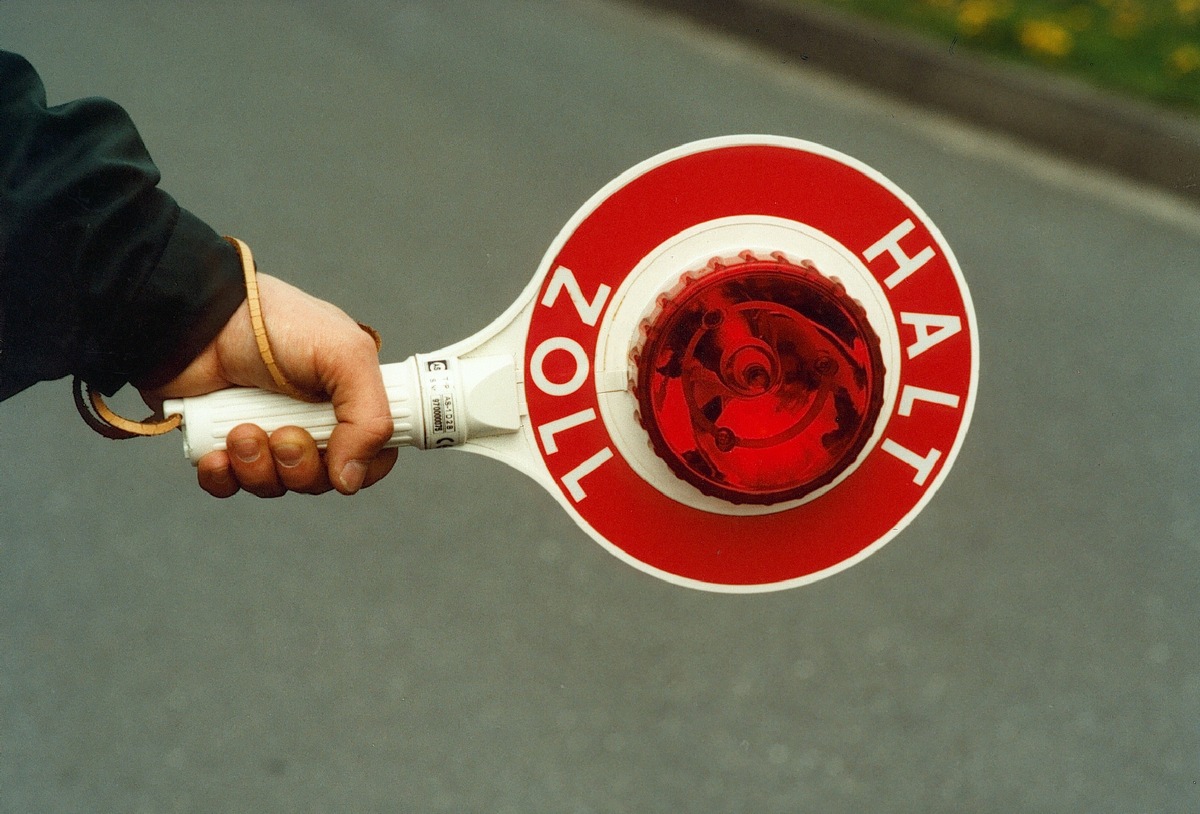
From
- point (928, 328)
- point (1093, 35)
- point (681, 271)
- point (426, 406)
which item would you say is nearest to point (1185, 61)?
point (1093, 35)

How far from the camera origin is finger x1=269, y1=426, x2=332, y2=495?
1.06 metres

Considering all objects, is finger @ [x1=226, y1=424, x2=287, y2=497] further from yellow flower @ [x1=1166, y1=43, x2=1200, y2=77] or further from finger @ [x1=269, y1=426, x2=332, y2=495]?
yellow flower @ [x1=1166, y1=43, x2=1200, y2=77]

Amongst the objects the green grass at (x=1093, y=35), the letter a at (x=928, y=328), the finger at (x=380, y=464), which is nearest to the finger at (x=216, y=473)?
the finger at (x=380, y=464)

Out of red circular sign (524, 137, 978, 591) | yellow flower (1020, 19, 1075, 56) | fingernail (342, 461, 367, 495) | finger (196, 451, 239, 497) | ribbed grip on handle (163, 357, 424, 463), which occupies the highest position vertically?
yellow flower (1020, 19, 1075, 56)

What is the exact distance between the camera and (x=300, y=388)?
114cm

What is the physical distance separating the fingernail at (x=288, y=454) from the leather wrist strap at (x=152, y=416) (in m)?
0.05

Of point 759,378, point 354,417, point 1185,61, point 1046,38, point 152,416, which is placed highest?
point 1185,61

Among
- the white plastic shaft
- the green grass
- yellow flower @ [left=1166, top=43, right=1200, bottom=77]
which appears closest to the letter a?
the white plastic shaft

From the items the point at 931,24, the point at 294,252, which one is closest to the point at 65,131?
the point at 294,252

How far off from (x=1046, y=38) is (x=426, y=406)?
177 inches

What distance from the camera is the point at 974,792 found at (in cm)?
243

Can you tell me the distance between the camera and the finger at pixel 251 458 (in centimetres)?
103

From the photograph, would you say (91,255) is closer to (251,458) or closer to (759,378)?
(251,458)

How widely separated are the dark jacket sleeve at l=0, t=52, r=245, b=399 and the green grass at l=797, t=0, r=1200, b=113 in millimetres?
4217
